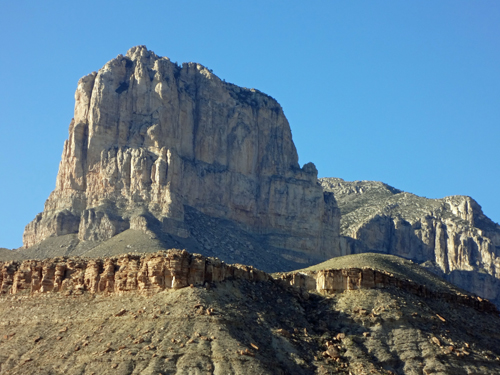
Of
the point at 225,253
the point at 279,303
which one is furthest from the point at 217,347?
the point at 225,253

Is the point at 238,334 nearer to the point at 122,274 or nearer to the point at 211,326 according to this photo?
the point at 211,326

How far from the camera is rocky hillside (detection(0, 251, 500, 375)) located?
A: 3115 inches

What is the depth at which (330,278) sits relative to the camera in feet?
333

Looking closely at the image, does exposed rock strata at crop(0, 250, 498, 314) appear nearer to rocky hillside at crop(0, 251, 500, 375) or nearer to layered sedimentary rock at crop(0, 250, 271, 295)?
layered sedimentary rock at crop(0, 250, 271, 295)

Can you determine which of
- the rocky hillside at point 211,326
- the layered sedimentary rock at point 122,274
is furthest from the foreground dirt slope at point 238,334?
the layered sedimentary rock at point 122,274

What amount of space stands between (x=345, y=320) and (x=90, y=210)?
3680 inches

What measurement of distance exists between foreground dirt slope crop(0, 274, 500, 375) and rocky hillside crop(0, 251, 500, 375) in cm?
12

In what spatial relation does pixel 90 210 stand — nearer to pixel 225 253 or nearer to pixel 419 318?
pixel 225 253

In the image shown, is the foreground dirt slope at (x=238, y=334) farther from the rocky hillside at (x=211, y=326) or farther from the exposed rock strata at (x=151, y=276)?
the exposed rock strata at (x=151, y=276)

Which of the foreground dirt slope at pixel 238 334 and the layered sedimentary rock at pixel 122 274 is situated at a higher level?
the layered sedimentary rock at pixel 122 274

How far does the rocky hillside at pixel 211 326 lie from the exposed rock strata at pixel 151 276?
0.38ft

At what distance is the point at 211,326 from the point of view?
8250 centimetres

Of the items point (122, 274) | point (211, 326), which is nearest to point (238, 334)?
point (211, 326)

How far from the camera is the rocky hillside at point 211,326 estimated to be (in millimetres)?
79125
